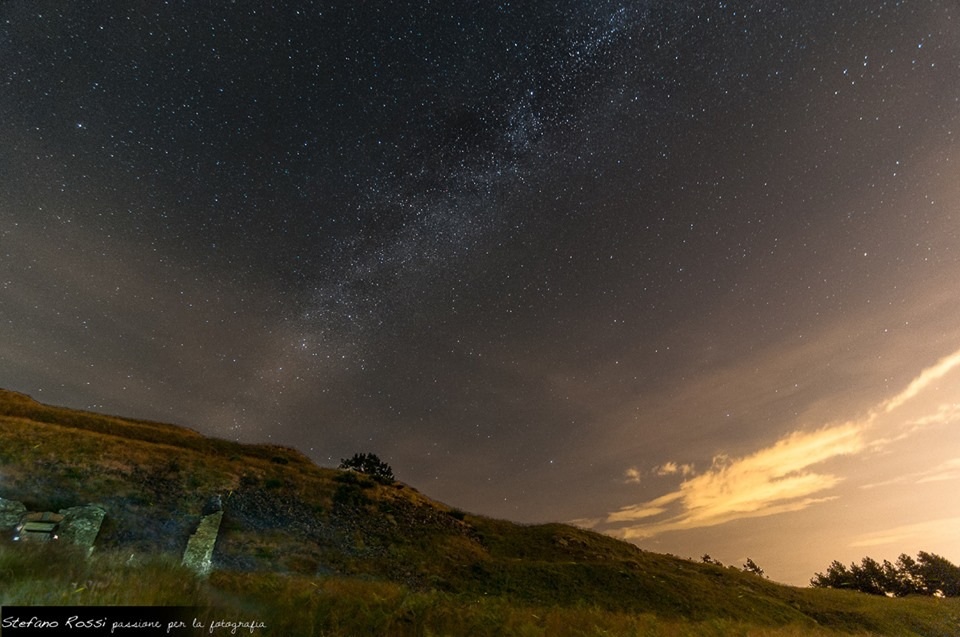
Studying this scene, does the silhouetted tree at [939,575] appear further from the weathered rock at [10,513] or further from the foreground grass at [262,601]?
the weathered rock at [10,513]

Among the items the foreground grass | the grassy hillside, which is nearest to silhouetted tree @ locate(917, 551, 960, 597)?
the grassy hillside

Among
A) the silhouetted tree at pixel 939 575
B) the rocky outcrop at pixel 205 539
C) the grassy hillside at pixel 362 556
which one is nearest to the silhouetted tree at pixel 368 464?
the grassy hillside at pixel 362 556

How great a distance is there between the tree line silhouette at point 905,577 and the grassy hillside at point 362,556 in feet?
34.1

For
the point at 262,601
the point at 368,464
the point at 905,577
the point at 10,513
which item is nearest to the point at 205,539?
the point at 10,513

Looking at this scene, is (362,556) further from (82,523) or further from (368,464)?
(368,464)

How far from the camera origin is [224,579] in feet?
30.8

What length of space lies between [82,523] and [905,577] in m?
68.4

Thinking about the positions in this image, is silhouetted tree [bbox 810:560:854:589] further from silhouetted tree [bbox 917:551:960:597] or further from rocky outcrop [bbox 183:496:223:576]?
rocky outcrop [bbox 183:496:223:576]

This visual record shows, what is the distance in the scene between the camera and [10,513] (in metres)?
17.1

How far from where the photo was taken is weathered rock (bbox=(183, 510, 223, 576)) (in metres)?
21.4

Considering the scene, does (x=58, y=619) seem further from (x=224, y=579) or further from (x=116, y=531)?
(x=116, y=531)

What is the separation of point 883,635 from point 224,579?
3762 cm

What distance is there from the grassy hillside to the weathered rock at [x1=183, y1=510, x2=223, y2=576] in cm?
69

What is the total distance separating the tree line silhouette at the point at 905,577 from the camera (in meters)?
41.3
